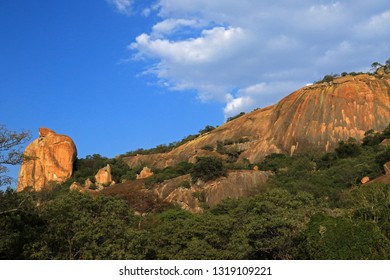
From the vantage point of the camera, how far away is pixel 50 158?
59.9m

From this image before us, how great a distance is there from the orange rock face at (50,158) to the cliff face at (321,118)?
11684mm

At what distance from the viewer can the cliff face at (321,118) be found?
5284cm

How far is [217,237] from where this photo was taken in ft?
55.3

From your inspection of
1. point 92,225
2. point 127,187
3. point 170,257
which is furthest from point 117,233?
point 127,187

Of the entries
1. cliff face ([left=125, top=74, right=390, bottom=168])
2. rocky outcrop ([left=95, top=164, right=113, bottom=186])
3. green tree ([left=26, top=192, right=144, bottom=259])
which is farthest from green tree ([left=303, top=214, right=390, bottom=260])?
rocky outcrop ([left=95, top=164, right=113, bottom=186])

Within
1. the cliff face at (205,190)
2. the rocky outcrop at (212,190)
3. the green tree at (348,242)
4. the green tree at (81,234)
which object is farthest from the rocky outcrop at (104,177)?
the green tree at (348,242)

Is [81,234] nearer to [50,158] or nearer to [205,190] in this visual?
[205,190]

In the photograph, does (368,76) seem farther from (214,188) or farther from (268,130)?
(214,188)

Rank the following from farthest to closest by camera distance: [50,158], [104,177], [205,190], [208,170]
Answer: [50,158] → [104,177] → [208,170] → [205,190]

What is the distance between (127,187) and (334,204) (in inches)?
833

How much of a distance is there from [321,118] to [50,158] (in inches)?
1337

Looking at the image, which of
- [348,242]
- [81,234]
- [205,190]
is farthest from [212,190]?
[348,242]

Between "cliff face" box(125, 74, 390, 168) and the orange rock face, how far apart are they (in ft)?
38.3

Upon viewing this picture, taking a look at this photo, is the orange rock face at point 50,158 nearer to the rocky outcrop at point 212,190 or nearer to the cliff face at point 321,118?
the cliff face at point 321,118
